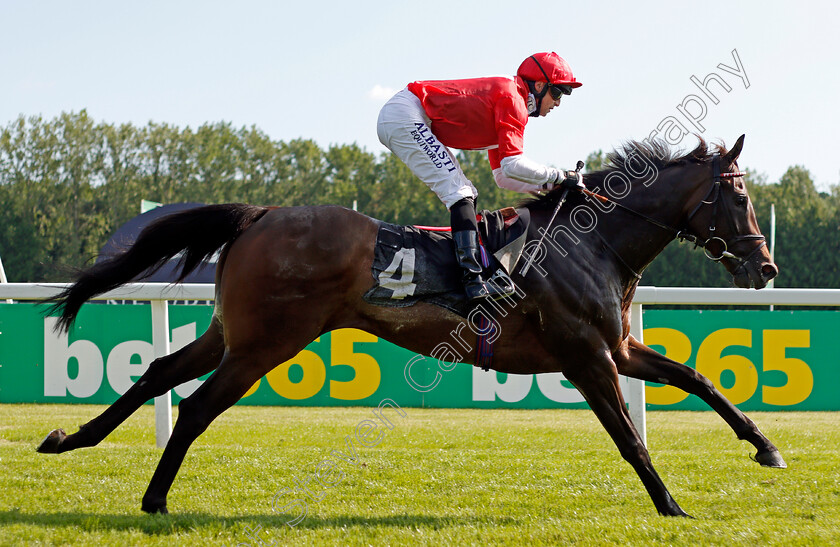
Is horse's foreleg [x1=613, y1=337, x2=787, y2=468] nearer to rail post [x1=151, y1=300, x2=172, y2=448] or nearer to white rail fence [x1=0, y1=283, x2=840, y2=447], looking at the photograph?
white rail fence [x1=0, y1=283, x2=840, y2=447]

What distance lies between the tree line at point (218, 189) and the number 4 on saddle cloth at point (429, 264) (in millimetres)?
36451

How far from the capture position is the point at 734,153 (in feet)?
14.0

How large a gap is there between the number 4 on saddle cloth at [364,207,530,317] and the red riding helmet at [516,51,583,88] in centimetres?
81

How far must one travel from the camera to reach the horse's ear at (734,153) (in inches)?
Result: 168

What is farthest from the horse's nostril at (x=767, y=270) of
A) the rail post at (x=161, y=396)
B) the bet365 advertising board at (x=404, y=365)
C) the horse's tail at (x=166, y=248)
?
the bet365 advertising board at (x=404, y=365)

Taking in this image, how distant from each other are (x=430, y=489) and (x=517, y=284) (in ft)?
4.26

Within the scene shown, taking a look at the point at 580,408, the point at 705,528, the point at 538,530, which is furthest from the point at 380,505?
the point at 580,408

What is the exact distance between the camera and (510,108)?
3.90 metres

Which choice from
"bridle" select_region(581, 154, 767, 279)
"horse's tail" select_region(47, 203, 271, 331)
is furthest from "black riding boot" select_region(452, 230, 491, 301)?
"horse's tail" select_region(47, 203, 271, 331)

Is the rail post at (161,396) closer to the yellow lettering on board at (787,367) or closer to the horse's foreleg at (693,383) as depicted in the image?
the horse's foreleg at (693,383)

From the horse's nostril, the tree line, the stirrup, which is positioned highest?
the tree line

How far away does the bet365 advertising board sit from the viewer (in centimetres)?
801

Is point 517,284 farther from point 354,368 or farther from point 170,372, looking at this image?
point 354,368

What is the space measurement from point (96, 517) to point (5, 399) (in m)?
5.20
